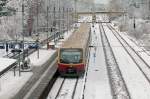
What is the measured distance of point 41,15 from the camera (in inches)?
3366

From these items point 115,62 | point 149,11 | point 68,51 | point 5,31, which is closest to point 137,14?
point 149,11

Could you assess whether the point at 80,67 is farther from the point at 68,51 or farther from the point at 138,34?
the point at 138,34

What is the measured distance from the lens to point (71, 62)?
30.7 m

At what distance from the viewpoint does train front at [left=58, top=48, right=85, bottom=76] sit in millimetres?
30453

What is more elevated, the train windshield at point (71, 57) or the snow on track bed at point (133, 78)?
the train windshield at point (71, 57)

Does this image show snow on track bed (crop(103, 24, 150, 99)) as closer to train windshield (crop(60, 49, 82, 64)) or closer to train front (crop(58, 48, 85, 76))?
train front (crop(58, 48, 85, 76))

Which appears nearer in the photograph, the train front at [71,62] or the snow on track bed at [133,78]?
the snow on track bed at [133,78]

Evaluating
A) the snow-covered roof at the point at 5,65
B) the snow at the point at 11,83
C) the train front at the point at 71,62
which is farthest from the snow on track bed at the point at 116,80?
the snow-covered roof at the point at 5,65

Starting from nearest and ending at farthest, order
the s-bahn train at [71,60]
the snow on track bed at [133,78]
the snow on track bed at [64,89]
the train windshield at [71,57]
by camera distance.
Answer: the snow on track bed at [64,89] < the snow on track bed at [133,78] < the s-bahn train at [71,60] < the train windshield at [71,57]

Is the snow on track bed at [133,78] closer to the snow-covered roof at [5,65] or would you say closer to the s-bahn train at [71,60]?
the s-bahn train at [71,60]

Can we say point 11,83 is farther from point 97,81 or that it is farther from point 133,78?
point 133,78

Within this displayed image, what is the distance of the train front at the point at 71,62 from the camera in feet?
99.9

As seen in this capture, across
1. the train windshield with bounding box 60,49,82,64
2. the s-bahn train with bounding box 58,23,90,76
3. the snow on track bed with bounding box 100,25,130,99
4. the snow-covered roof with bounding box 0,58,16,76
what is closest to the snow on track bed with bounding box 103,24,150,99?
the snow on track bed with bounding box 100,25,130,99

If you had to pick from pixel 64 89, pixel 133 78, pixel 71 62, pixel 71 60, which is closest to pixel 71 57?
pixel 71 60
